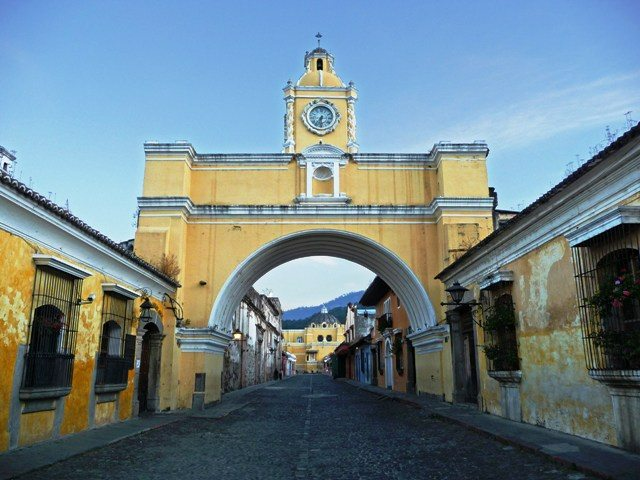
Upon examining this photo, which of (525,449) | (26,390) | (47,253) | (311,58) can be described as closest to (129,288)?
(47,253)

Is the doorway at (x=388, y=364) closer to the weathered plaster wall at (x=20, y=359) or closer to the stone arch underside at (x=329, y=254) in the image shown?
A: the stone arch underside at (x=329, y=254)

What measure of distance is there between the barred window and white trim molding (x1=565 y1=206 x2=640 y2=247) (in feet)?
23.7

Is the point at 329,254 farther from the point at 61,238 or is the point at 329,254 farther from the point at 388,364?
the point at 61,238

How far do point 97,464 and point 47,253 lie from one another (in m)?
3.21

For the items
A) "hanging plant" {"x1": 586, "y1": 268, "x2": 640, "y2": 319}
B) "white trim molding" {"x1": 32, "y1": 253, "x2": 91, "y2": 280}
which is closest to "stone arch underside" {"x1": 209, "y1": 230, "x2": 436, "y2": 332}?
"white trim molding" {"x1": 32, "y1": 253, "x2": 91, "y2": 280}

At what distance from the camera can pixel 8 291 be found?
7.11 meters

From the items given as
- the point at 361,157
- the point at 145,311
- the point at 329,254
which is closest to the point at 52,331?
the point at 145,311

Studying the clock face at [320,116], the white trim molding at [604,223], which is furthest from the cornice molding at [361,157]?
the white trim molding at [604,223]

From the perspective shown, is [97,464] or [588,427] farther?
[588,427]

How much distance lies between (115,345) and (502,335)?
7.48 metres

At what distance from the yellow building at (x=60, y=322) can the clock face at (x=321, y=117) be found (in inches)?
308

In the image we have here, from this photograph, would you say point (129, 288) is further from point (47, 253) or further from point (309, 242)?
point (309, 242)

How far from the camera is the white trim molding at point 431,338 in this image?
592 inches

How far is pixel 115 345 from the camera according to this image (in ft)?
36.3
